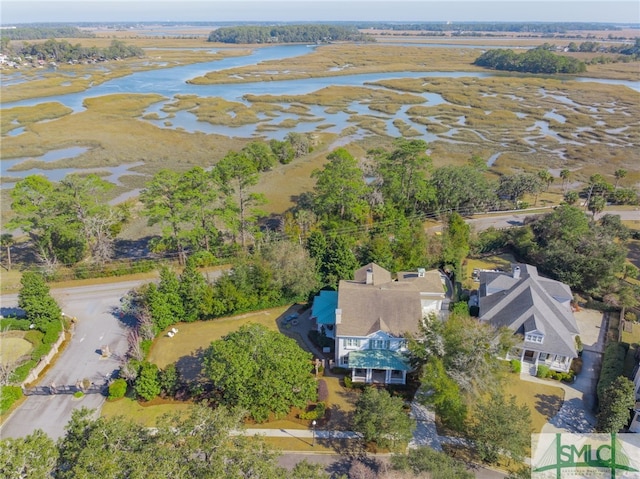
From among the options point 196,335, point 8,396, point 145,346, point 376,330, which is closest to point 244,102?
point 196,335

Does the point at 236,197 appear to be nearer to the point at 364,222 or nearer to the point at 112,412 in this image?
the point at 364,222

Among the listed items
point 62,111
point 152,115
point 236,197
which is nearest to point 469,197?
point 236,197

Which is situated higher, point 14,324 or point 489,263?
point 14,324

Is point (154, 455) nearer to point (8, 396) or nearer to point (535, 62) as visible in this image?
point (8, 396)

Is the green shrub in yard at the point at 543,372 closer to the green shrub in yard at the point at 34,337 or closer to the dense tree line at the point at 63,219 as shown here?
the green shrub in yard at the point at 34,337

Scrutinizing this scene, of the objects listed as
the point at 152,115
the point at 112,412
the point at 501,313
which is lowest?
the point at 112,412

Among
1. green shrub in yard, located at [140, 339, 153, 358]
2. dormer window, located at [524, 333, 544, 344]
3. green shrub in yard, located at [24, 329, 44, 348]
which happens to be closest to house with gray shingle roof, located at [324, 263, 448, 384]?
dormer window, located at [524, 333, 544, 344]
